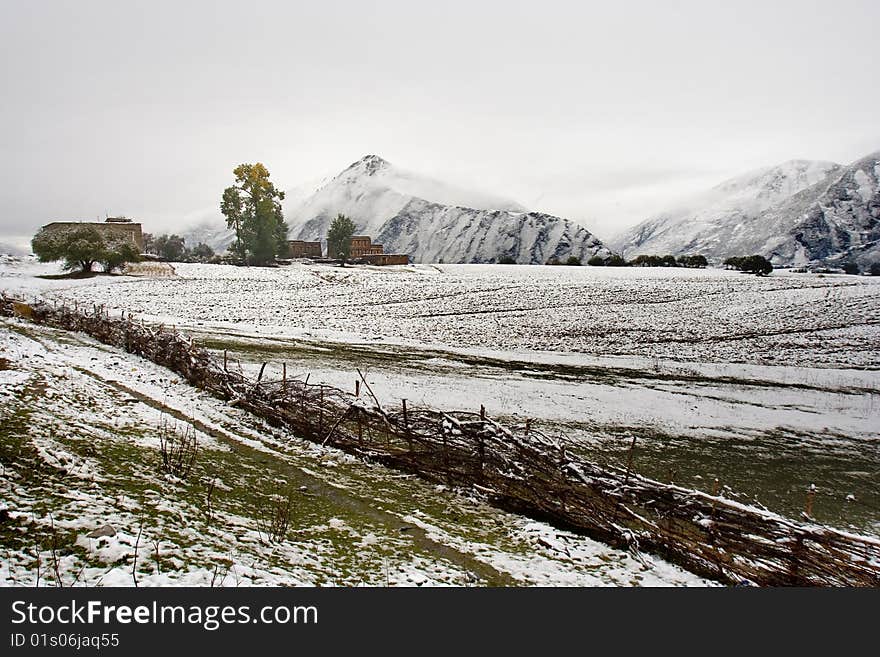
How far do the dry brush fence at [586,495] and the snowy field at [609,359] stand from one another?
52cm

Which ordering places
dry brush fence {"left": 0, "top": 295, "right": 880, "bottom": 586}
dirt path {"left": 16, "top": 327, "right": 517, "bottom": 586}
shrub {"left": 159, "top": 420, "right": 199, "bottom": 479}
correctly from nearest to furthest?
dirt path {"left": 16, "top": 327, "right": 517, "bottom": 586} → dry brush fence {"left": 0, "top": 295, "right": 880, "bottom": 586} → shrub {"left": 159, "top": 420, "right": 199, "bottom": 479}

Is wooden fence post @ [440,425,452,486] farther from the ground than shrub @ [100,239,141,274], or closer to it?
closer to it

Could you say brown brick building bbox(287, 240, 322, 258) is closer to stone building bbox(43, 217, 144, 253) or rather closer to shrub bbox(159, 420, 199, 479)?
stone building bbox(43, 217, 144, 253)

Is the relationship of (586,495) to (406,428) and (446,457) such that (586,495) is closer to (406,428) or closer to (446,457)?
(446,457)

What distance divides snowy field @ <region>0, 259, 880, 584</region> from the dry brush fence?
A: 52cm

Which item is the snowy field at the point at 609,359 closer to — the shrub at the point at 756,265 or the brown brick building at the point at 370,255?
the shrub at the point at 756,265

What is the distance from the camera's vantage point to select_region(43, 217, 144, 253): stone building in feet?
182

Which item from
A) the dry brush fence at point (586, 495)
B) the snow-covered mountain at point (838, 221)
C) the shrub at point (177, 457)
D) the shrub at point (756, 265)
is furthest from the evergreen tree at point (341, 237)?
the snow-covered mountain at point (838, 221)

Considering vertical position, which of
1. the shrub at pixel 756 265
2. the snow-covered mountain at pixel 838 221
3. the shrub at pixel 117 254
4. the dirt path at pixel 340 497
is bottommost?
the dirt path at pixel 340 497

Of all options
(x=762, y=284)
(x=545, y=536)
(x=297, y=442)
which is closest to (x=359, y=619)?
(x=545, y=536)

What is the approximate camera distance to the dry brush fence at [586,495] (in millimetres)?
5676

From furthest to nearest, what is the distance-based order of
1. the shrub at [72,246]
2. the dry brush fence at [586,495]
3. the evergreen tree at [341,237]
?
the evergreen tree at [341,237] → the shrub at [72,246] → the dry brush fence at [586,495]

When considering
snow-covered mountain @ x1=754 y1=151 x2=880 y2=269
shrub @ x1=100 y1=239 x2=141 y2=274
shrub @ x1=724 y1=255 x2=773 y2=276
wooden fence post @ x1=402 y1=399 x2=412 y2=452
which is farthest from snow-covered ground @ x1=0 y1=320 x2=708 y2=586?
snow-covered mountain @ x1=754 y1=151 x2=880 y2=269

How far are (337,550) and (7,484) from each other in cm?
359
